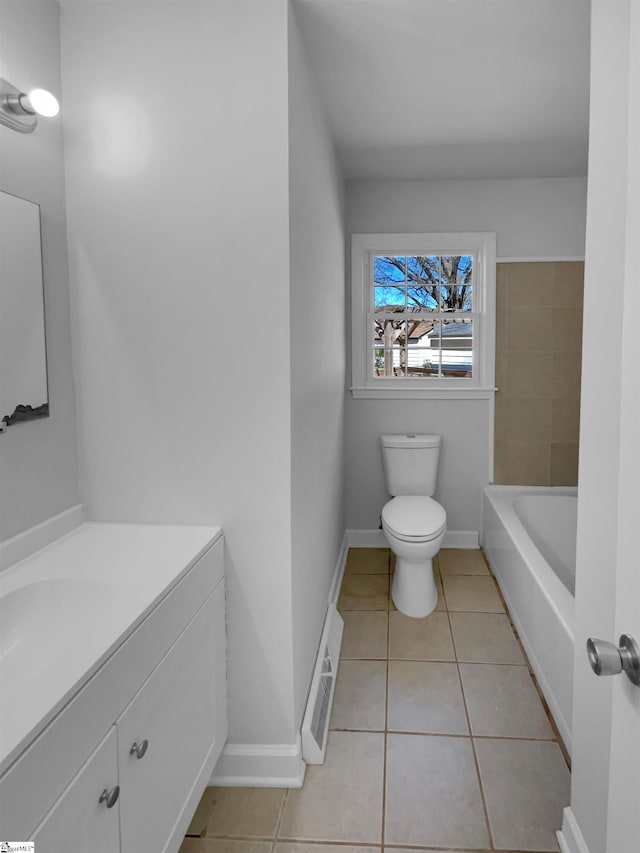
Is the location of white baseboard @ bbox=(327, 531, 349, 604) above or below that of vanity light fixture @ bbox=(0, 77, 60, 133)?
below

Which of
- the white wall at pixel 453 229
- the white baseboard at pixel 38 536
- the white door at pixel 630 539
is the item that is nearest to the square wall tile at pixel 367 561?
the white wall at pixel 453 229

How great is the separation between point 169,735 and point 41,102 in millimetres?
1537

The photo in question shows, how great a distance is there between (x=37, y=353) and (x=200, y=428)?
506 mm

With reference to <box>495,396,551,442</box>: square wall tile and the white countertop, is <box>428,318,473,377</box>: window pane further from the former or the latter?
the white countertop

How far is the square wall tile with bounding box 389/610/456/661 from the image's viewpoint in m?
2.77

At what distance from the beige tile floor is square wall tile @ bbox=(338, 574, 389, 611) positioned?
0.26 meters

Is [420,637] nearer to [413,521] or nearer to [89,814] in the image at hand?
[413,521]

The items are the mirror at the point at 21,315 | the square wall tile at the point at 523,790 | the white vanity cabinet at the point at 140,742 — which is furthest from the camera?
the square wall tile at the point at 523,790

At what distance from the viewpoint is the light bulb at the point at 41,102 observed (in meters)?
1.42

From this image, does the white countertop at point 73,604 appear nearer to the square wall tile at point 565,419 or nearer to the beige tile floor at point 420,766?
the beige tile floor at point 420,766

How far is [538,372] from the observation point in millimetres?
3900

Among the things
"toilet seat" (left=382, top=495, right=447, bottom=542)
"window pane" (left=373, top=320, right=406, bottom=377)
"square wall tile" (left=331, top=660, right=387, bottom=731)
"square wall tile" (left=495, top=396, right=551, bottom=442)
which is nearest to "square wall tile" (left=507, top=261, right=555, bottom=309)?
"square wall tile" (left=495, top=396, right=551, bottom=442)

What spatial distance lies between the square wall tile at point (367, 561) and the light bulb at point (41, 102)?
2911 millimetres

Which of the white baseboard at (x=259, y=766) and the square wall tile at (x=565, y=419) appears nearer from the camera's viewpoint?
the white baseboard at (x=259, y=766)
